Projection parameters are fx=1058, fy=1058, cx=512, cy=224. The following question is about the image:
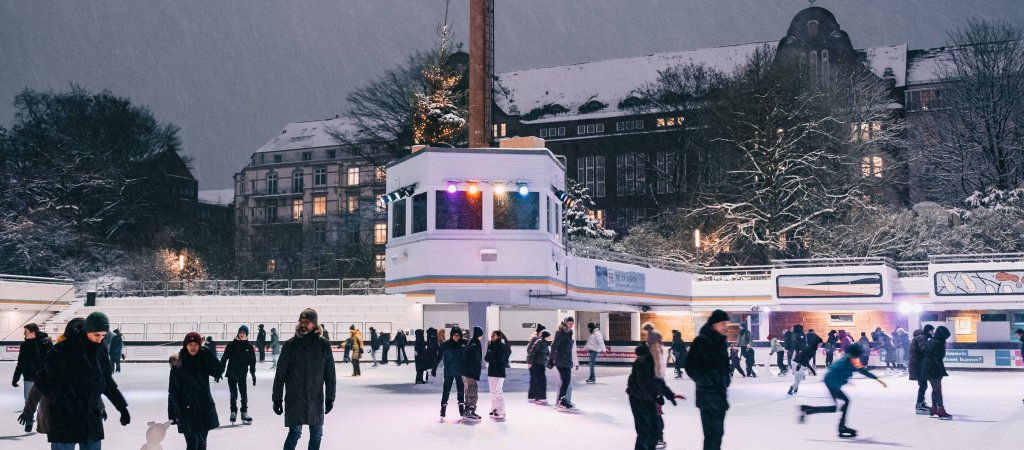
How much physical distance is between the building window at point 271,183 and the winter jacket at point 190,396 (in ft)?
307

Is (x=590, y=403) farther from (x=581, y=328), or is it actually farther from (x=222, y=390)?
(x=581, y=328)

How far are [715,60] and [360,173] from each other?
3275cm

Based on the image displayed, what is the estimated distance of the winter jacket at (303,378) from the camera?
32.7ft

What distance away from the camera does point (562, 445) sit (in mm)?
14117

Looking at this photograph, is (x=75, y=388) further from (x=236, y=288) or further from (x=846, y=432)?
(x=236, y=288)

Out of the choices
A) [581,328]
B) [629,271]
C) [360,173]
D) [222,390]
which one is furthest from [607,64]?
[222,390]

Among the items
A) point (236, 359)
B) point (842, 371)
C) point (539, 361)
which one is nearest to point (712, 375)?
point (842, 371)

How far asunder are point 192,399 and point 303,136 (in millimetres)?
95894

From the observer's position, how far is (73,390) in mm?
8078

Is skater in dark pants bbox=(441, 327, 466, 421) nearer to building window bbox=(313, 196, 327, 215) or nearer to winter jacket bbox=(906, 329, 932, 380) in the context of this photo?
winter jacket bbox=(906, 329, 932, 380)

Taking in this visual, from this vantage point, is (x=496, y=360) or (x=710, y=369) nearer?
(x=710, y=369)

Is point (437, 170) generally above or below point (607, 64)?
A: below

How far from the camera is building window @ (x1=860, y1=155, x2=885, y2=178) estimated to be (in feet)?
181

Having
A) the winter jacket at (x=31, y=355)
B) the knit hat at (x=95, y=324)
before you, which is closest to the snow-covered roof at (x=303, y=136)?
the winter jacket at (x=31, y=355)
